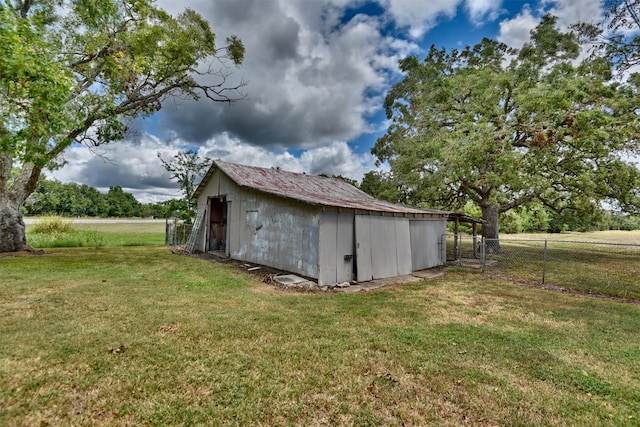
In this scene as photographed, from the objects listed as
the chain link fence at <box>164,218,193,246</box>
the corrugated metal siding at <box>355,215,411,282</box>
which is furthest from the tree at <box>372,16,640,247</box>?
the chain link fence at <box>164,218,193,246</box>

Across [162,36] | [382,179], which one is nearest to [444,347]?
[162,36]

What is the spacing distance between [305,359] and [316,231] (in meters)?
4.80

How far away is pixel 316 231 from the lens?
27.6 feet

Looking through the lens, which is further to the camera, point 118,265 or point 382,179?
point 382,179

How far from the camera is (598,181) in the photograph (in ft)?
46.4

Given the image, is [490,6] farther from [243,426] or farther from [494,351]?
[243,426]

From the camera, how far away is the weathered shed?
846 cm

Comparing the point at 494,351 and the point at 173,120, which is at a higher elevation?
the point at 173,120

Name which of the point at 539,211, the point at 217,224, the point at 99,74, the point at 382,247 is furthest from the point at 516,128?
the point at 99,74

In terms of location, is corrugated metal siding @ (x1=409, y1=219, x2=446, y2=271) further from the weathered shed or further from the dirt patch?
the dirt patch

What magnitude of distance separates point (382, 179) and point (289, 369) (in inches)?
714

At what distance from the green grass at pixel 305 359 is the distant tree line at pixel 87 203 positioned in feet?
183

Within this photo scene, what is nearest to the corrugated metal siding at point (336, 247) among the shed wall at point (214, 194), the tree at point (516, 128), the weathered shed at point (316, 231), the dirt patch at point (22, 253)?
the weathered shed at point (316, 231)

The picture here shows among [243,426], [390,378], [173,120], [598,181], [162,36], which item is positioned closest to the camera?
[243,426]
